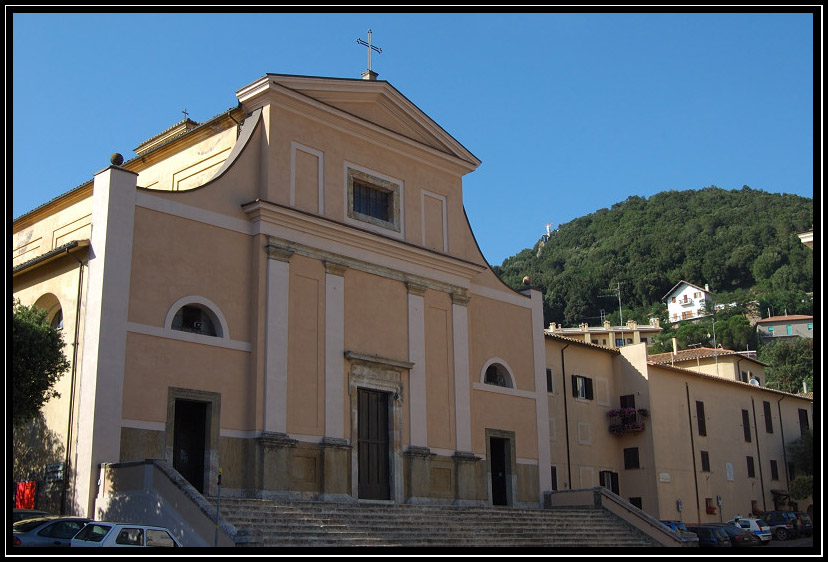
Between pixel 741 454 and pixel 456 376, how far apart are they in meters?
19.8

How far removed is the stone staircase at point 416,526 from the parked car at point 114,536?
78.6 inches

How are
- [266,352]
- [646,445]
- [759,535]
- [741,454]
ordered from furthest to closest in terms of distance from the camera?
[741,454] < [646,445] < [759,535] < [266,352]

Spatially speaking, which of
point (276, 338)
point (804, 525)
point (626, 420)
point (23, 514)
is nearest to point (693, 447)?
point (626, 420)

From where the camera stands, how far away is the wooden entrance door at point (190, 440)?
2189 cm

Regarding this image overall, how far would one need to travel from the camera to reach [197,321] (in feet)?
75.2

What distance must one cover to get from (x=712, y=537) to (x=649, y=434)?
260 inches

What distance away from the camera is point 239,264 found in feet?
78.2

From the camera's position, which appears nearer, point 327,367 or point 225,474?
point 225,474

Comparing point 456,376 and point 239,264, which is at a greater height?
point 239,264

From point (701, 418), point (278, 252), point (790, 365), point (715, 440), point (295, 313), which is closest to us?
point (278, 252)

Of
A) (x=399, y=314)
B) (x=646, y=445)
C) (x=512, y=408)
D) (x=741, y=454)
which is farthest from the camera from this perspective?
(x=741, y=454)

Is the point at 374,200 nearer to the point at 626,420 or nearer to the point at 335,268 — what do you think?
the point at 335,268
